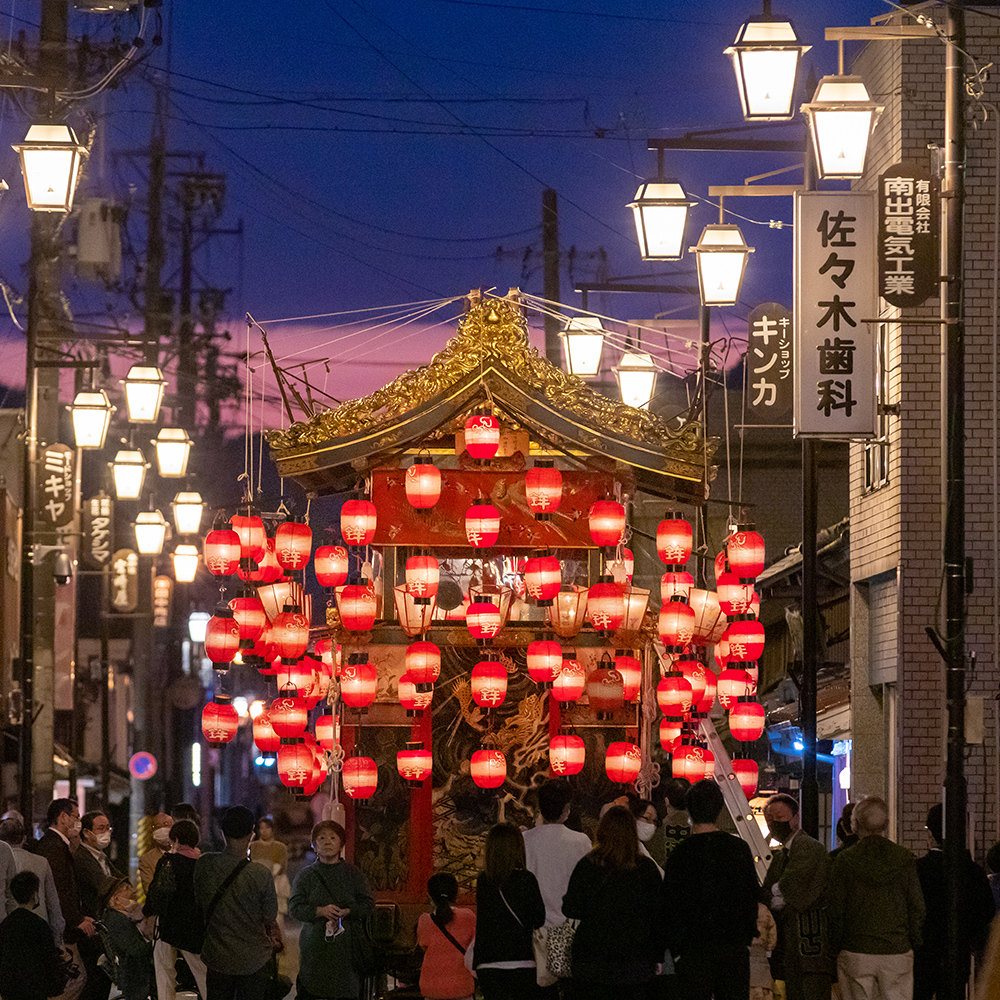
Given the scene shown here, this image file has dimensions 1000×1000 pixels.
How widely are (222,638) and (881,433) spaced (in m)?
8.25

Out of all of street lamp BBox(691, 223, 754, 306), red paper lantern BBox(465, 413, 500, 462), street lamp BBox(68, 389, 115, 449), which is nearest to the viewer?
red paper lantern BBox(465, 413, 500, 462)

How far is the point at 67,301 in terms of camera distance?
32.4m

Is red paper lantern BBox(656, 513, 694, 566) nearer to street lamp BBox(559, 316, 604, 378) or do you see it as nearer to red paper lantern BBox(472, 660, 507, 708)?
red paper lantern BBox(472, 660, 507, 708)

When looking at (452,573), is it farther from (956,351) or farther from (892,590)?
(956,351)

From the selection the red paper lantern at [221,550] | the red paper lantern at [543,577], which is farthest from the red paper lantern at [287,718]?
the red paper lantern at [543,577]

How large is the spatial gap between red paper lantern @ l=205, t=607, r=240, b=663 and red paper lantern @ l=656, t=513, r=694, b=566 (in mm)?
5295

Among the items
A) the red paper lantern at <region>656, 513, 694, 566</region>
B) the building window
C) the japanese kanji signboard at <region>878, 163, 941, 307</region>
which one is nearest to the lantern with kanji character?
the red paper lantern at <region>656, 513, 694, 566</region>

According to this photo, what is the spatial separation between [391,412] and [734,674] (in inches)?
218

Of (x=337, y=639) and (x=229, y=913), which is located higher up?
(x=337, y=639)

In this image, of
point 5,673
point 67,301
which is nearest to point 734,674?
point 5,673

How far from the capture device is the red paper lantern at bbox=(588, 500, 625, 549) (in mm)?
18031

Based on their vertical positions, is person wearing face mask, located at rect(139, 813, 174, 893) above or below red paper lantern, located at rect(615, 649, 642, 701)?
below

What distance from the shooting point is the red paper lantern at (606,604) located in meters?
17.5

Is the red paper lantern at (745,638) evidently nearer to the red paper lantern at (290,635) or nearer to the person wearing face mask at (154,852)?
the red paper lantern at (290,635)
